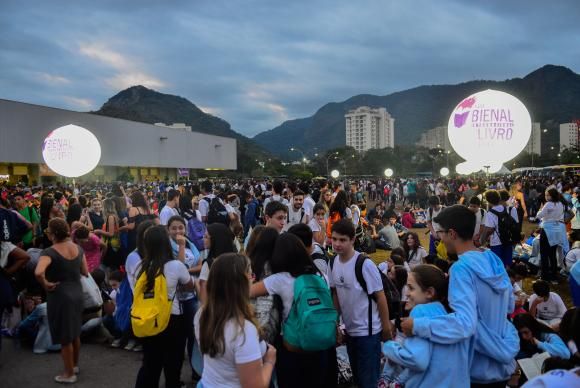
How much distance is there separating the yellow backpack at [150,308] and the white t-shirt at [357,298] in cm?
146

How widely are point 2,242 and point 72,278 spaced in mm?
1093

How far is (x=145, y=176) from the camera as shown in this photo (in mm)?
52812

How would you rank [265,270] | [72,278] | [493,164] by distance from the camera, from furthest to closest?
1. [493,164]
2. [72,278]
3. [265,270]

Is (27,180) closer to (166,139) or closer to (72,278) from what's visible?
(166,139)

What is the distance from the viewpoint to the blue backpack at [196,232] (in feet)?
23.9

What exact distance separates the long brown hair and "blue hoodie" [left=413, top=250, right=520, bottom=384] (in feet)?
3.05

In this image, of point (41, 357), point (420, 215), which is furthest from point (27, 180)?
point (41, 357)

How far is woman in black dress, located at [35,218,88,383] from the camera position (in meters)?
4.48

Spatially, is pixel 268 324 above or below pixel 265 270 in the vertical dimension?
below

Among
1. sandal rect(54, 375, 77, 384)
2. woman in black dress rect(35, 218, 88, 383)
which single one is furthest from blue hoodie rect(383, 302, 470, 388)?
sandal rect(54, 375, 77, 384)

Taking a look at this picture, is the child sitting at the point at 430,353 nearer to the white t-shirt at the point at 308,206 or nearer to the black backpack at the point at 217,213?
the white t-shirt at the point at 308,206

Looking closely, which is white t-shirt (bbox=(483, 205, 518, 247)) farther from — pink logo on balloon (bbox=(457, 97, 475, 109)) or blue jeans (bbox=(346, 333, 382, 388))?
blue jeans (bbox=(346, 333, 382, 388))

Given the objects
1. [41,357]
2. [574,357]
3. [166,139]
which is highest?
[166,139]

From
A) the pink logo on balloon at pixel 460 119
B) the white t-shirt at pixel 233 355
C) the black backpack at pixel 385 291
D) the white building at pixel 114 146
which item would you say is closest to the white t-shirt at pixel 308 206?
the black backpack at pixel 385 291
